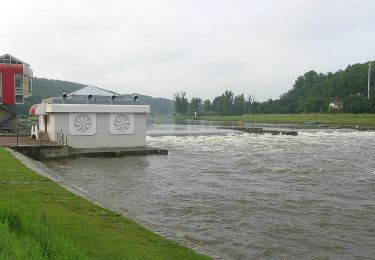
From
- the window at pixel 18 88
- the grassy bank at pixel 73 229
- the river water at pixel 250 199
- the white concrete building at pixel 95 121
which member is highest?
the window at pixel 18 88

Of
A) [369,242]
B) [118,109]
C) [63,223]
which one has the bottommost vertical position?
[369,242]

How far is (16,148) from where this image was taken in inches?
1074

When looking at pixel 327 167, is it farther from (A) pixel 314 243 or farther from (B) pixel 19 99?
(B) pixel 19 99

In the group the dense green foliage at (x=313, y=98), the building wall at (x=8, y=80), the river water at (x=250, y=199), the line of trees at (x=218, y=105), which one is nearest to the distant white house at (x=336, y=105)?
the dense green foliage at (x=313, y=98)

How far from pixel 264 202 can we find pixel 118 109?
19412 millimetres

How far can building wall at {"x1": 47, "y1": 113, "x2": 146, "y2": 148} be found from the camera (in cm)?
3088

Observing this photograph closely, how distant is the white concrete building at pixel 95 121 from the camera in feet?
101

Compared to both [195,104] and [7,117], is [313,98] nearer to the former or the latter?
[195,104]

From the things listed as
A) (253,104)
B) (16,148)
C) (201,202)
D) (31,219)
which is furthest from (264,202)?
(253,104)

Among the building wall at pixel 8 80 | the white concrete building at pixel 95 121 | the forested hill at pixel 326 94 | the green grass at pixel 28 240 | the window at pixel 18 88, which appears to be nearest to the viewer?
the green grass at pixel 28 240

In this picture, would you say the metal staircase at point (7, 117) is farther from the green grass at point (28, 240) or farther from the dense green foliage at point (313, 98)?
the dense green foliage at point (313, 98)

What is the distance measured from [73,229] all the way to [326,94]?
451 ft

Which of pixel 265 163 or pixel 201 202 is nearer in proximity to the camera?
pixel 201 202

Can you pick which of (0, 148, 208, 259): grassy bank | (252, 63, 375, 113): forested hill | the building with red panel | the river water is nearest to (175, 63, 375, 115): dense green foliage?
(252, 63, 375, 113): forested hill
